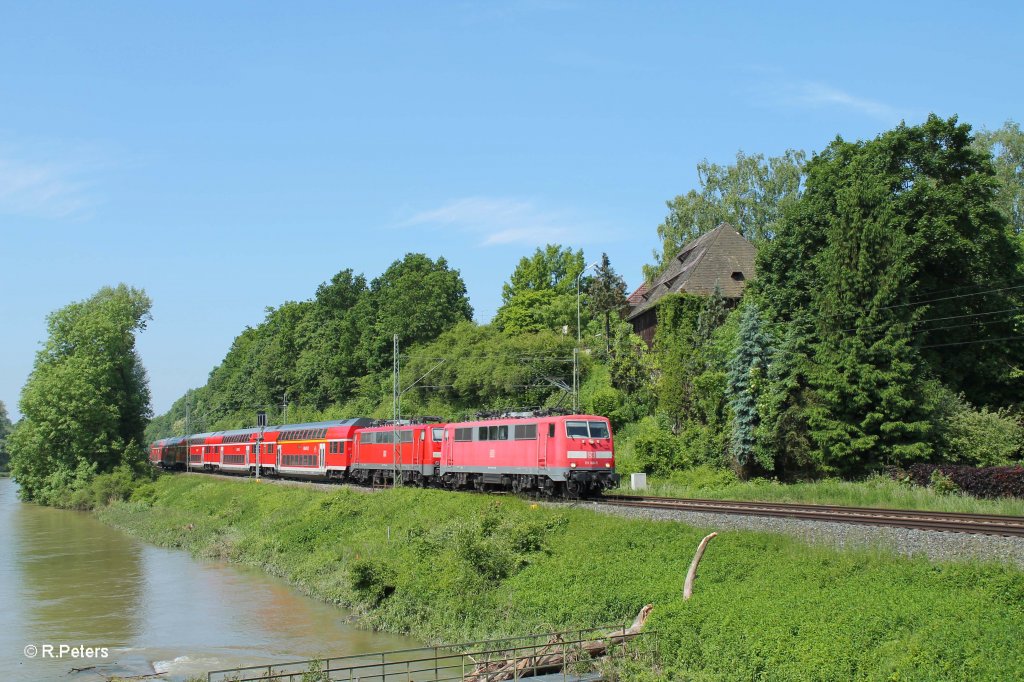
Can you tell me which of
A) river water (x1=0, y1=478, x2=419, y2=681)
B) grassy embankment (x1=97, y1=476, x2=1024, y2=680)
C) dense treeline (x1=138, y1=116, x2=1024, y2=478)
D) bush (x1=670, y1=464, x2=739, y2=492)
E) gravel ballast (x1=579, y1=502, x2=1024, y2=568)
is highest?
dense treeline (x1=138, y1=116, x2=1024, y2=478)

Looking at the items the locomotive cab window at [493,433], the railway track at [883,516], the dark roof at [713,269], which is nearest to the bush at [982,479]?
the railway track at [883,516]

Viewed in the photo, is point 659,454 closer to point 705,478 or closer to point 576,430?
point 705,478

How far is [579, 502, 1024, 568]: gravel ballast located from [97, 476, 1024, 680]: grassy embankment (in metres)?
0.72

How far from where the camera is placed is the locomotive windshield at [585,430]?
112ft

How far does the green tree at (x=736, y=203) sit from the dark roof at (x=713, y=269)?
9.89 metres

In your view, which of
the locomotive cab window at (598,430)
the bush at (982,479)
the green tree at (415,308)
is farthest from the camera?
the green tree at (415,308)

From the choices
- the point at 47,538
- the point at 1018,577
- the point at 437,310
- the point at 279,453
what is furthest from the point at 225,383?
the point at 1018,577

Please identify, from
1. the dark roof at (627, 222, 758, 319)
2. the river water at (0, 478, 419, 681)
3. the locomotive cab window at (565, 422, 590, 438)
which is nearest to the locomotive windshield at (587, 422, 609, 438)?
the locomotive cab window at (565, 422, 590, 438)

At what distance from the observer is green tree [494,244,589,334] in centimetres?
8006

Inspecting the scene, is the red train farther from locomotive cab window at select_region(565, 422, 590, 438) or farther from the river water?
the river water

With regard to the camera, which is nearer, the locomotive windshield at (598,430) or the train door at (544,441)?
the locomotive windshield at (598,430)

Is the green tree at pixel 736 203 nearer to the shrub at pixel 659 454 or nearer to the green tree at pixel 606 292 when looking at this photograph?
the green tree at pixel 606 292

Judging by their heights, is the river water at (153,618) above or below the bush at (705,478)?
below

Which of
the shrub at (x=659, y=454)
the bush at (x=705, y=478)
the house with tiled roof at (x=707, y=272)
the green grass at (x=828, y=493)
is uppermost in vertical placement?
the house with tiled roof at (x=707, y=272)
